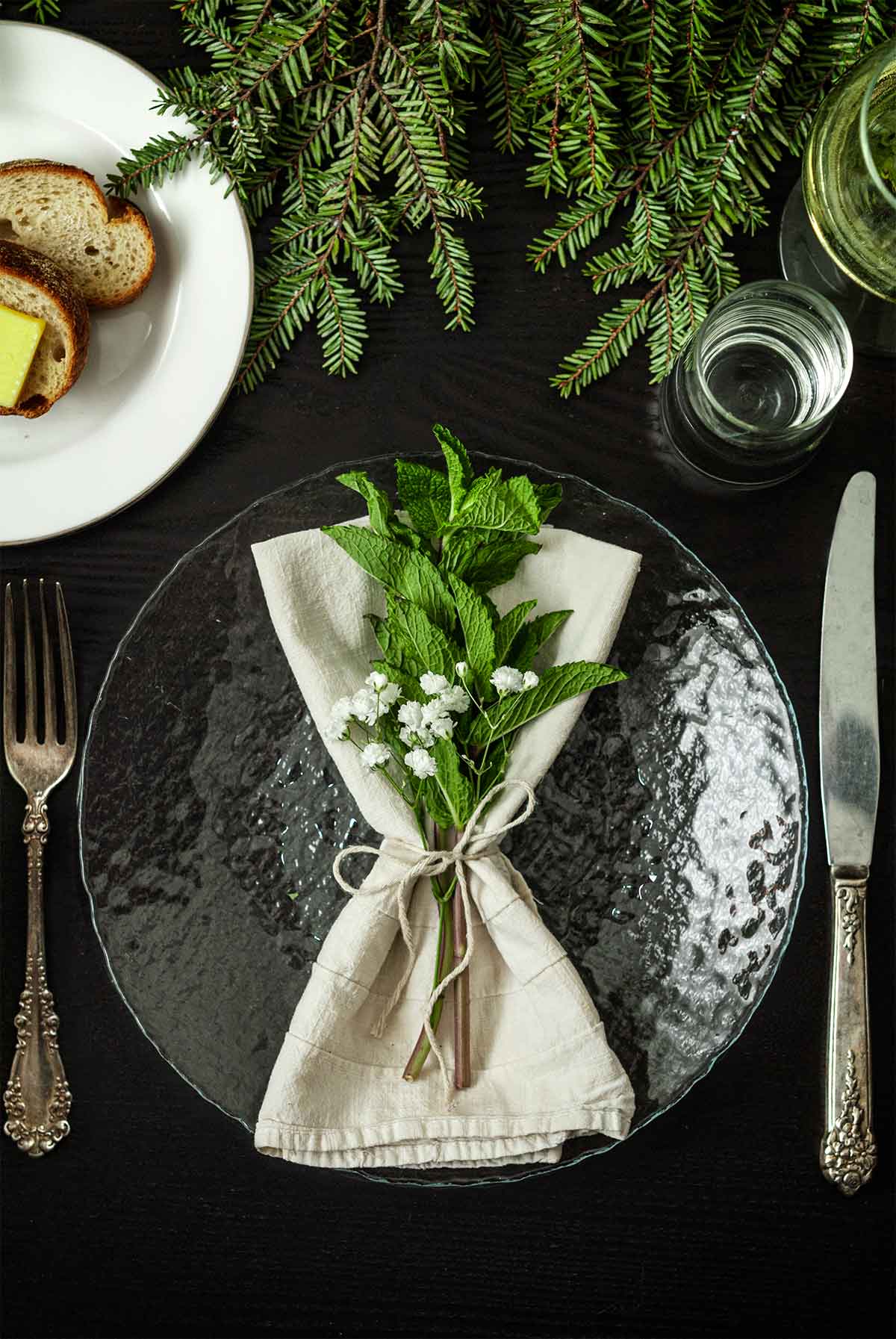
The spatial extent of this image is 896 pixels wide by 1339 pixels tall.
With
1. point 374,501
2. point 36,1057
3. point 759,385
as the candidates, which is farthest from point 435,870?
point 759,385

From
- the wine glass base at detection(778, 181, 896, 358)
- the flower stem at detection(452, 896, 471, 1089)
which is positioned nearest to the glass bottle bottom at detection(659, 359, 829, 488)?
the wine glass base at detection(778, 181, 896, 358)

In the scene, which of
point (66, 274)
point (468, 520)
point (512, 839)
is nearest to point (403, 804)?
point (512, 839)

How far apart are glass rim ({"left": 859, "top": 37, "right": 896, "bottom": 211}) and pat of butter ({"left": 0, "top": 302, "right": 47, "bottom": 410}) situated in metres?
0.61

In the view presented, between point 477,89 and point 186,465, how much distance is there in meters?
0.41

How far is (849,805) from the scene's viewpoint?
0.83 metres

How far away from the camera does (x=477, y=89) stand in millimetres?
855

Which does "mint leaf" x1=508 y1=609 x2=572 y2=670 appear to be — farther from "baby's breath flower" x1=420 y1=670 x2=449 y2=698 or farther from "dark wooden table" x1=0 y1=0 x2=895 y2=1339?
"dark wooden table" x1=0 y1=0 x2=895 y2=1339

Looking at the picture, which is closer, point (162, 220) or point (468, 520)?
point (468, 520)

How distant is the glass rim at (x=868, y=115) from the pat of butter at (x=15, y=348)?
0.61m

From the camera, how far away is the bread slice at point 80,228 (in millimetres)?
801

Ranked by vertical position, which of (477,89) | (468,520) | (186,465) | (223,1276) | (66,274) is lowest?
(223,1276)

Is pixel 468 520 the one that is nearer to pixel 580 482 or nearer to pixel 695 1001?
pixel 580 482

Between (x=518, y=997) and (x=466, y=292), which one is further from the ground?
(x=466, y=292)

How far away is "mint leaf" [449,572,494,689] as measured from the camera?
69cm
